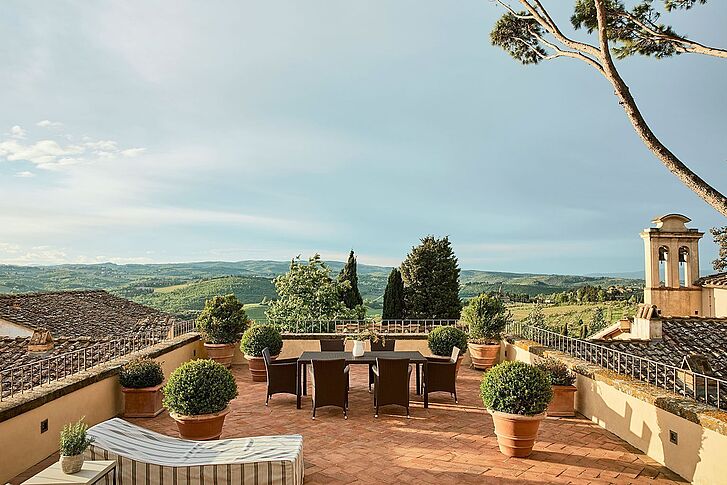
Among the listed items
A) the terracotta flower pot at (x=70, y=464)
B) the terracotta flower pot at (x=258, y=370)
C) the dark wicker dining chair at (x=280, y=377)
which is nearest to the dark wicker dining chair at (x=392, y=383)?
the dark wicker dining chair at (x=280, y=377)

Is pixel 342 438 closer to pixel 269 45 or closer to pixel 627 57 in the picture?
pixel 627 57

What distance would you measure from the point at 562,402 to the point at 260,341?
4.80 metres

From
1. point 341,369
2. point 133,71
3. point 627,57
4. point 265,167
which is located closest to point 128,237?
point 265,167

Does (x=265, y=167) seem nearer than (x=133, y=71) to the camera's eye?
No

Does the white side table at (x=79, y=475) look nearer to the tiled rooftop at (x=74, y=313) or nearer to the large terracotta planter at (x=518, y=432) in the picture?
the large terracotta planter at (x=518, y=432)

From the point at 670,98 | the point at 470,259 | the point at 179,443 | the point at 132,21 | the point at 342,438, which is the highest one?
the point at 132,21

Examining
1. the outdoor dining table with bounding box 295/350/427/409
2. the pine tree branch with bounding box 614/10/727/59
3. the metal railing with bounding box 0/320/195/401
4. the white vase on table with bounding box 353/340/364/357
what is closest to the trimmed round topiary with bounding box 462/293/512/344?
the outdoor dining table with bounding box 295/350/427/409

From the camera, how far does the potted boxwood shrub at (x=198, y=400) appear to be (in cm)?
507

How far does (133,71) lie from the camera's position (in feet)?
35.6

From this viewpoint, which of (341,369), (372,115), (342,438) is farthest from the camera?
(372,115)

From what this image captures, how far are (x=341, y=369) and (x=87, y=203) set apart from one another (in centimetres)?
1321

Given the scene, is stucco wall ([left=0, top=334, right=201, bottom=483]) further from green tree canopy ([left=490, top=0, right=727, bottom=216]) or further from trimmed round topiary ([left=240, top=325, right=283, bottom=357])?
green tree canopy ([left=490, top=0, right=727, bottom=216])

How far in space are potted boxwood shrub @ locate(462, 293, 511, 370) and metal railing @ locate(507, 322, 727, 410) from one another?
0.53 m

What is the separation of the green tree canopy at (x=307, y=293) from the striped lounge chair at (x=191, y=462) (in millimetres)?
11200
